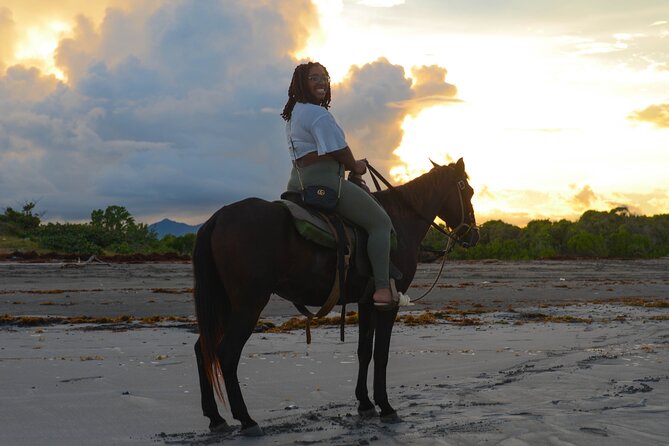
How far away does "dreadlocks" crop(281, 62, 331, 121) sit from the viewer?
5941 mm

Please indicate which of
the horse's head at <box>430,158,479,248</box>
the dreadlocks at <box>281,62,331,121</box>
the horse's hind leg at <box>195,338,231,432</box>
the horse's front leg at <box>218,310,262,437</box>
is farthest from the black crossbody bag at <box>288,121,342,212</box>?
the horse's head at <box>430,158,479,248</box>

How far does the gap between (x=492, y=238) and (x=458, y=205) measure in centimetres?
4916

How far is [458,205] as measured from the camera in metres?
6.96

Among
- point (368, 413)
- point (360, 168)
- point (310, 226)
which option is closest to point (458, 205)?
point (360, 168)

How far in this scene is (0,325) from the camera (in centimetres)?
1148

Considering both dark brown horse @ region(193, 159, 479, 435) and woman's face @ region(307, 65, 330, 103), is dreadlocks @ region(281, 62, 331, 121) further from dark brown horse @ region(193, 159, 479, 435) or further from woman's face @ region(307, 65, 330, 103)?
dark brown horse @ region(193, 159, 479, 435)

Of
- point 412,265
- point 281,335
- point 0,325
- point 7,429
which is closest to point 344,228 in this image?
point 412,265

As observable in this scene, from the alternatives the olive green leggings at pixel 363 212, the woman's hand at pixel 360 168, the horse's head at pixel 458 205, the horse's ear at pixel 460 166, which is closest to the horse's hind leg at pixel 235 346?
the olive green leggings at pixel 363 212

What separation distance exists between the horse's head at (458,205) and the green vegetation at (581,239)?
32224mm

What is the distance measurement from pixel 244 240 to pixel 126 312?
10.1m

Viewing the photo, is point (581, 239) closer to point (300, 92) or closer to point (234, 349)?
point (300, 92)

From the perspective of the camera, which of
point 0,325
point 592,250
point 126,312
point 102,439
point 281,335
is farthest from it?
point 592,250

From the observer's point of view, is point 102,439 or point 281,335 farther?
point 281,335

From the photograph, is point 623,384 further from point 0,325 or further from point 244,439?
point 0,325
